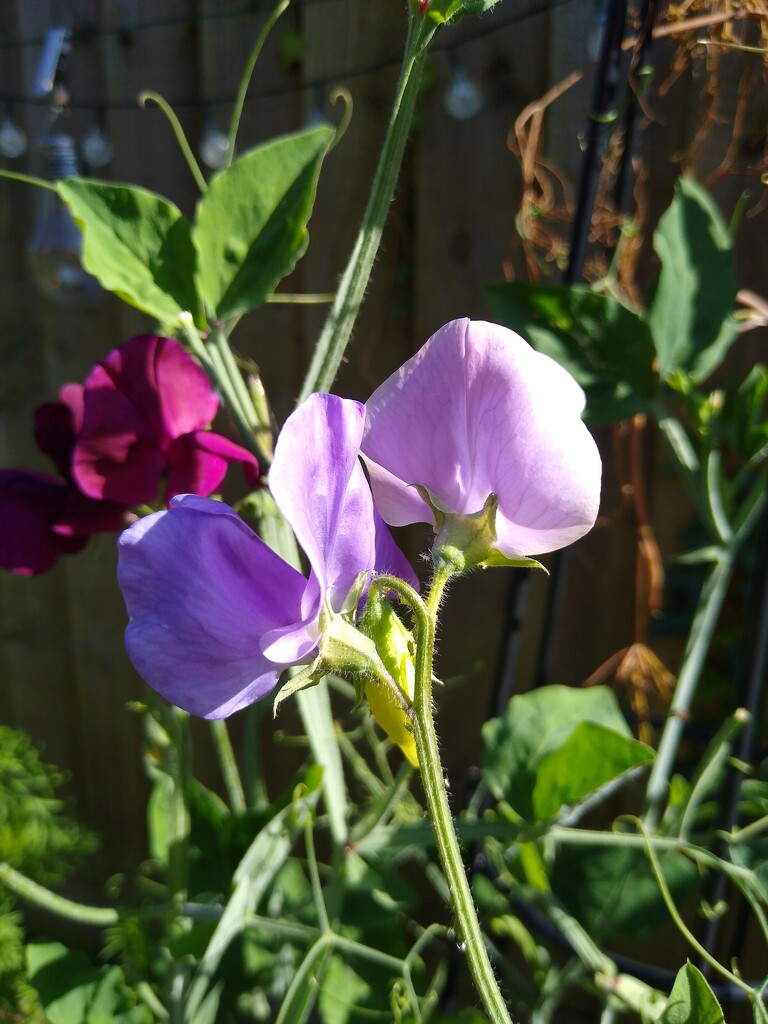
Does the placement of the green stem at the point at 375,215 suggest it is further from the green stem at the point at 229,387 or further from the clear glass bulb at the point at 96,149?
the clear glass bulb at the point at 96,149

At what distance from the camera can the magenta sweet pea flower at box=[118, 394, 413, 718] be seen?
30 cm

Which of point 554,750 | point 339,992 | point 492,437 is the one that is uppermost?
point 492,437

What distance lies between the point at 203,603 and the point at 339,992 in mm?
484

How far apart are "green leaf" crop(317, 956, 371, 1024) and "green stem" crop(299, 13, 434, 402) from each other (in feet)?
1.52

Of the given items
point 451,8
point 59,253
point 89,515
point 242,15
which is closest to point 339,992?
point 89,515

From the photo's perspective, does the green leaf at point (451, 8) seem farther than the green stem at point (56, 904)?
No

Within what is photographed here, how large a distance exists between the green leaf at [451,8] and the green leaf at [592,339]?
29 centimetres

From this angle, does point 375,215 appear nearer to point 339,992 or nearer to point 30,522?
point 30,522

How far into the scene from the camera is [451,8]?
36cm

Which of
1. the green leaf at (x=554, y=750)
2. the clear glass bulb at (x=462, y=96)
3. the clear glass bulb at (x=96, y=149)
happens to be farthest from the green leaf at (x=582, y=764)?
the clear glass bulb at (x=96, y=149)

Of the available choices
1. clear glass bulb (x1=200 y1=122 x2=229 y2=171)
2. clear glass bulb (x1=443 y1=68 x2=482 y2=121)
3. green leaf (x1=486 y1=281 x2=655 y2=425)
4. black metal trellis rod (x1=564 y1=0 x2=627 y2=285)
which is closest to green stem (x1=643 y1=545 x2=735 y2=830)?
green leaf (x1=486 y1=281 x2=655 y2=425)

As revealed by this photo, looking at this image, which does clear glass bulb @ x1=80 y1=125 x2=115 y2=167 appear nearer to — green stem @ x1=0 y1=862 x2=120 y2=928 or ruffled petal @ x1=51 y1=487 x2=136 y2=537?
ruffled petal @ x1=51 y1=487 x2=136 y2=537

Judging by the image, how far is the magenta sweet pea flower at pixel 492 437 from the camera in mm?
309

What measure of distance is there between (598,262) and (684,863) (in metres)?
0.76
